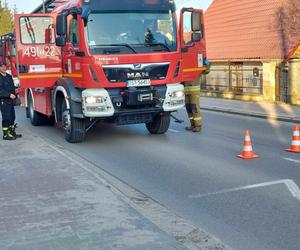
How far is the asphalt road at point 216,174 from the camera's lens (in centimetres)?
527

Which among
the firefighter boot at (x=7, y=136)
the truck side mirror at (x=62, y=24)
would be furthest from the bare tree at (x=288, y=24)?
the firefighter boot at (x=7, y=136)

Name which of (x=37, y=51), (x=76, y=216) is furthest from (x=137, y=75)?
(x=76, y=216)

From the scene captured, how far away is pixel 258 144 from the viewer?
10.4 m

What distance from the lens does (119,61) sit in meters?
10.1

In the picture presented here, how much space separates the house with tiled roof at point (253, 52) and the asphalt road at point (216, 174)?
8485 mm

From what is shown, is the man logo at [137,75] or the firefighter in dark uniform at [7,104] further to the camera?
the firefighter in dark uniform at [7,104]

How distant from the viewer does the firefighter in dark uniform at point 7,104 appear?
11141mm

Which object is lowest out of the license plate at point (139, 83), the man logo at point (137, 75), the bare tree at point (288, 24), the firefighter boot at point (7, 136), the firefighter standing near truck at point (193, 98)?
the firefighter boot at point (7, 136)

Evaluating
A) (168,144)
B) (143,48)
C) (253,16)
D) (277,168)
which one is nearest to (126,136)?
(168,144)

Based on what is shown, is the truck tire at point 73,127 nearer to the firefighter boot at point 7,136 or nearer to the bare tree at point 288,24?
the firefighter boot at point 7,136

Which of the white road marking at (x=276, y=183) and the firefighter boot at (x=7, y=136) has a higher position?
the firefighter boot at (x=7, y=136)

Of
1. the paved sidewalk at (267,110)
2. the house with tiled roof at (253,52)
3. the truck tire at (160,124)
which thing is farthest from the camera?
the house with tiled roof at (253,52)

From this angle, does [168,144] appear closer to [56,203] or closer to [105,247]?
[56,203]

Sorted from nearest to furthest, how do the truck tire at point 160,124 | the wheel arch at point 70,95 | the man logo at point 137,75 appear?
the man logo at point 137,75, the wheel arch at point 70,95, the truck tire at point 160,124
